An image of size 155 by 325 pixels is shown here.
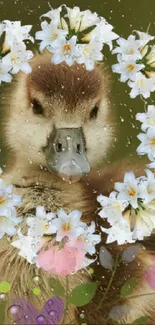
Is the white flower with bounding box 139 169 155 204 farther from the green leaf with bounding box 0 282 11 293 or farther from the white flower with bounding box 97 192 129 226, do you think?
the green leaf with bounding box 0 282 11 293

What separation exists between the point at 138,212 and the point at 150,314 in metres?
0.11

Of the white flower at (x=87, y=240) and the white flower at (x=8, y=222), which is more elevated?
the white flower at (x=8, y=222)

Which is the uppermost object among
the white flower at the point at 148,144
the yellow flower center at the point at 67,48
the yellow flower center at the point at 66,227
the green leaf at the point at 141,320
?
the yellow flower center at the point at 67,48

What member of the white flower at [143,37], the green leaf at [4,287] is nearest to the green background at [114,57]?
the white flower at [143,37]

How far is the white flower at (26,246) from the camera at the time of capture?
22.9 inches

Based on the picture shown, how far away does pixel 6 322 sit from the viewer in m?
0.59

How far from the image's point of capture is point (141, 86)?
0.59 m

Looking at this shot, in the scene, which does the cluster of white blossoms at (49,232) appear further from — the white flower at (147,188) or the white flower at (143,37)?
the white flower at (143,37)

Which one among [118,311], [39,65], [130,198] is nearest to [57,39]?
[39,65]

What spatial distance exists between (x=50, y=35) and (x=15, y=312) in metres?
0.29

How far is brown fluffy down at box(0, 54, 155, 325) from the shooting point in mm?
579

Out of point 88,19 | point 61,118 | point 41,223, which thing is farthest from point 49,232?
point 88,19

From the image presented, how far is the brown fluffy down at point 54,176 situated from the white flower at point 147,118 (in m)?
0.03

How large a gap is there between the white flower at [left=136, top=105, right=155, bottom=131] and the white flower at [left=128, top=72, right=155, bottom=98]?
2 centimetres
